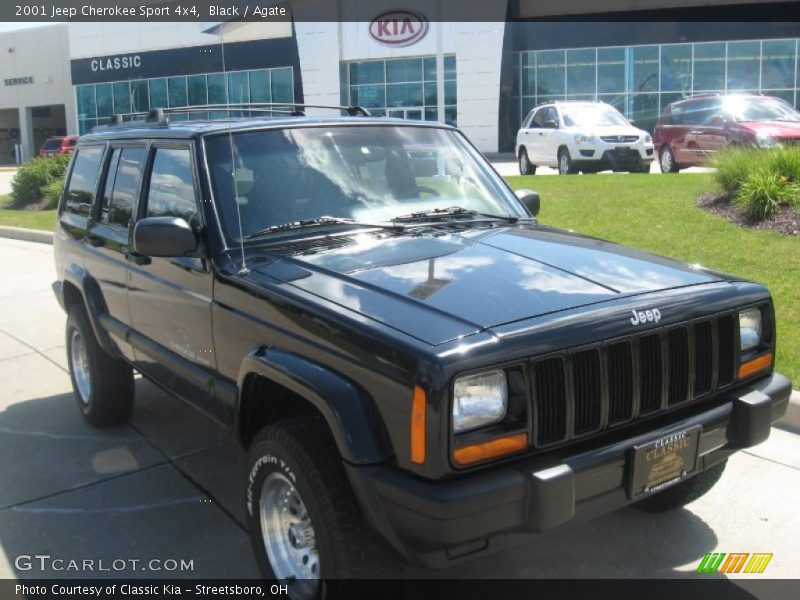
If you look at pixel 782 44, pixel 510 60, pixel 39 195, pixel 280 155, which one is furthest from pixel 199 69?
pixel 280 155

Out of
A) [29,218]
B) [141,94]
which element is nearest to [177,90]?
[141,94]

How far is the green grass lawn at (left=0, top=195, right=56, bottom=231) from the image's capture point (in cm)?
1625

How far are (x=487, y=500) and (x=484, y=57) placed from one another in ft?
125

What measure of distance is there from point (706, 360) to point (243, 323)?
6.11 ft

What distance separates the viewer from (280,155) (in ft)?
12.9

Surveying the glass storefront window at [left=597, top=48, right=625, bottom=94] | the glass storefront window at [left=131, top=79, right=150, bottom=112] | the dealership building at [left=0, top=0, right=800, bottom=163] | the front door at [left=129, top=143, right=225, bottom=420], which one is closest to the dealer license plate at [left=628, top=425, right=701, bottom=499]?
the front door at [left=129, top=143, right=225, bottom=420]

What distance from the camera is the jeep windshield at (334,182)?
12.4ft

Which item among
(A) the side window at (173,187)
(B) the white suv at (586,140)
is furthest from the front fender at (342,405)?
(B) the white suv at (586,140)

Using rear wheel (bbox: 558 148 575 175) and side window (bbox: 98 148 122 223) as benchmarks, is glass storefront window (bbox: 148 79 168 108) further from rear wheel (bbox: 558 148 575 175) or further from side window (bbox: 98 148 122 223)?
side window (bbox: 98 148 122 223)

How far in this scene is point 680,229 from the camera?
945 cm

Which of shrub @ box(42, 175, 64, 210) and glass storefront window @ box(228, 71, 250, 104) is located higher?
glass storefront window @ box(228, 71, 250, 104)

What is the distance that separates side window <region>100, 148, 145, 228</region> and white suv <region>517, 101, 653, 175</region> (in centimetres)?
1370

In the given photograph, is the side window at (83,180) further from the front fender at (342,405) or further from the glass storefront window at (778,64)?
the glass storefront window at (778,64)

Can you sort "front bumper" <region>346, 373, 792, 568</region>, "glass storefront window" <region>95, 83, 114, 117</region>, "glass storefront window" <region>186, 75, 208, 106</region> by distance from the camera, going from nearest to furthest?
"front bumper" <region>346, 373, 792, 568</region>, "glass storefront window" <region>186, 75, 208, 106</region>, "glass storefront window" <region>95, 83, 114, 117</region>
